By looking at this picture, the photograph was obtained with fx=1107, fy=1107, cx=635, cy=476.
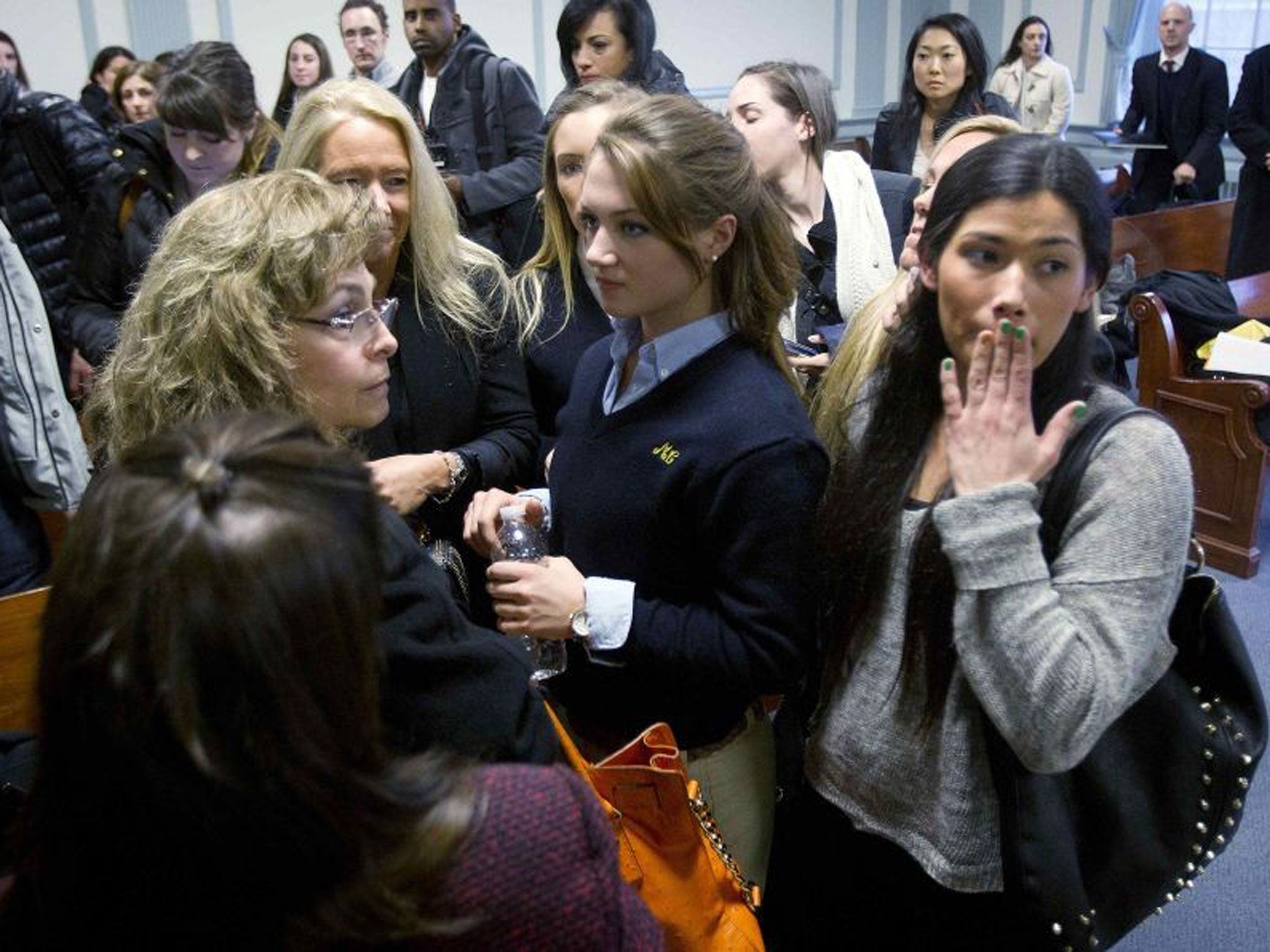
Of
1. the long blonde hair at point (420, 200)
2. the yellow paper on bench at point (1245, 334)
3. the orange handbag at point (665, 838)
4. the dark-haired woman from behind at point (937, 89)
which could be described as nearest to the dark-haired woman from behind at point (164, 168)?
the long blonde hair at point (420, 200)

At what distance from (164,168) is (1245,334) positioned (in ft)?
10.6

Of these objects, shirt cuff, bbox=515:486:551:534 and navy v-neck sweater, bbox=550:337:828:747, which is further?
shirt cuff, bbox=515:486:551:534

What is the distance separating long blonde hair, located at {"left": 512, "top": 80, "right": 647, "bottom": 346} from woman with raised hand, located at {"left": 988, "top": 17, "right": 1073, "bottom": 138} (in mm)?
5359

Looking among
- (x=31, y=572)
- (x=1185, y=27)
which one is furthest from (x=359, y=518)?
(x=1185, y=27)

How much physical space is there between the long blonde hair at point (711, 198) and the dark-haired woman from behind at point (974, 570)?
165mm

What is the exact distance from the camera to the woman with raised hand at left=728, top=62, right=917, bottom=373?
7.76 feet

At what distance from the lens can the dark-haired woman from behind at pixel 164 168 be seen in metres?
2.34

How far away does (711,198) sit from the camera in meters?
1.30

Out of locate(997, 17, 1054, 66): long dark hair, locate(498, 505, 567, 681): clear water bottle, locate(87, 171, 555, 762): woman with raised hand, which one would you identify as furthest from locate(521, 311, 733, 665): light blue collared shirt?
locate(997, 17, 1054, 66): long dark hair

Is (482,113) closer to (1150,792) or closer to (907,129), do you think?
(907,129)

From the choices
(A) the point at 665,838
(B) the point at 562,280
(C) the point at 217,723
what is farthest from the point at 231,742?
(B) the point at 562,280

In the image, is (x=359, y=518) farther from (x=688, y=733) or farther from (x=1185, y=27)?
(x=1185, y=27)

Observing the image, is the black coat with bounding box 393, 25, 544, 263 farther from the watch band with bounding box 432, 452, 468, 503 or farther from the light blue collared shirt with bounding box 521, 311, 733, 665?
the light blue collared shirt with bounding box 521, 311, 733, 665

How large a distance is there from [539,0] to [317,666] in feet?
23.7
